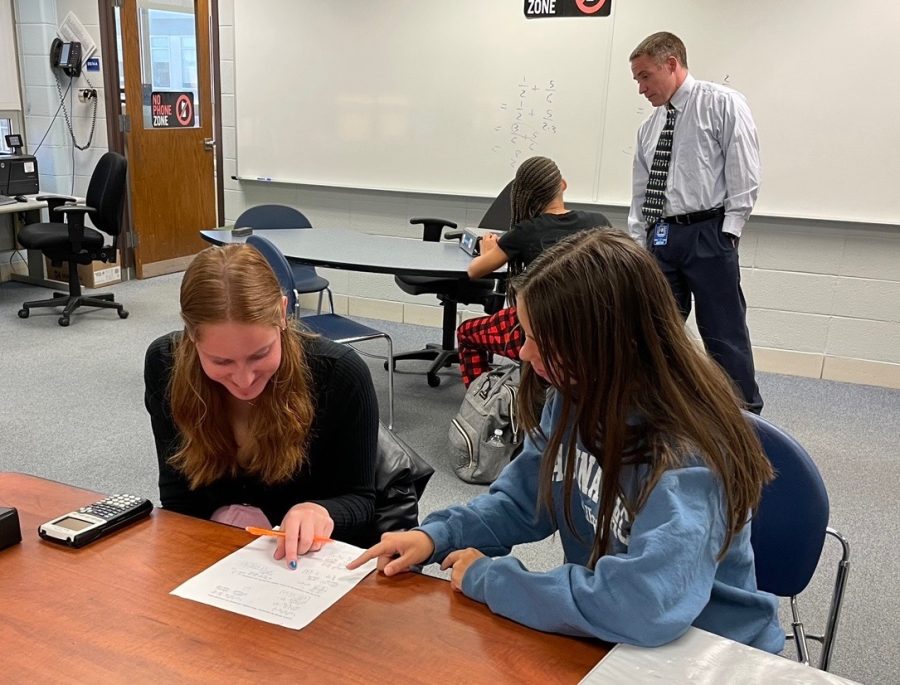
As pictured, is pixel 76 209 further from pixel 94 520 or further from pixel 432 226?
pixel 94 520

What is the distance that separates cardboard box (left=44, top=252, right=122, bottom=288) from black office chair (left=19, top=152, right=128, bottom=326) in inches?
23.2

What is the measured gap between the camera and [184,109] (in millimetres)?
5855

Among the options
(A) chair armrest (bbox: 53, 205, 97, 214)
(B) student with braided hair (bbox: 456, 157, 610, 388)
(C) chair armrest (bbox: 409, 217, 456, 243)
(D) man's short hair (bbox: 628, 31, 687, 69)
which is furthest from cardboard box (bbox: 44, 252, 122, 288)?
(D) man's short hair (bbox: 628, 31, 687, 69)

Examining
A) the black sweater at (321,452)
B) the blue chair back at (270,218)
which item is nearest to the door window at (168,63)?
the blue chair back at (270,218)

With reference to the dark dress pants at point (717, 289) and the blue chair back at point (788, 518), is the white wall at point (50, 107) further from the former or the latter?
the blue chair back at point (788, 518)

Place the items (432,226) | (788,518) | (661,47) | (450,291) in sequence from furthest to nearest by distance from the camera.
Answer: (432,226)
(450,291)
(661,47)
(788,518)

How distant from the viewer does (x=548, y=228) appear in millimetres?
2934

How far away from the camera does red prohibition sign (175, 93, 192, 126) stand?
580 centimetres

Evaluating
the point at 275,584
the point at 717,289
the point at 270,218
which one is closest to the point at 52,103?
the point at 270,218

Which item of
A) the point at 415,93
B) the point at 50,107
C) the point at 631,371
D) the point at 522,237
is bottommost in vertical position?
the point at 522,237

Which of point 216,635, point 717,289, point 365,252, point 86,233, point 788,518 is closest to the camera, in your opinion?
point 216,635

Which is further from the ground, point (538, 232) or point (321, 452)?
point (538, 232)

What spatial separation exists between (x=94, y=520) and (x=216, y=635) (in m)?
0.32

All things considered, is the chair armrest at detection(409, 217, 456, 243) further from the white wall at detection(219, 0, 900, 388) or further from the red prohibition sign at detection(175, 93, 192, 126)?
the red prohibition sign at detection(175, 93, 192, 126)
